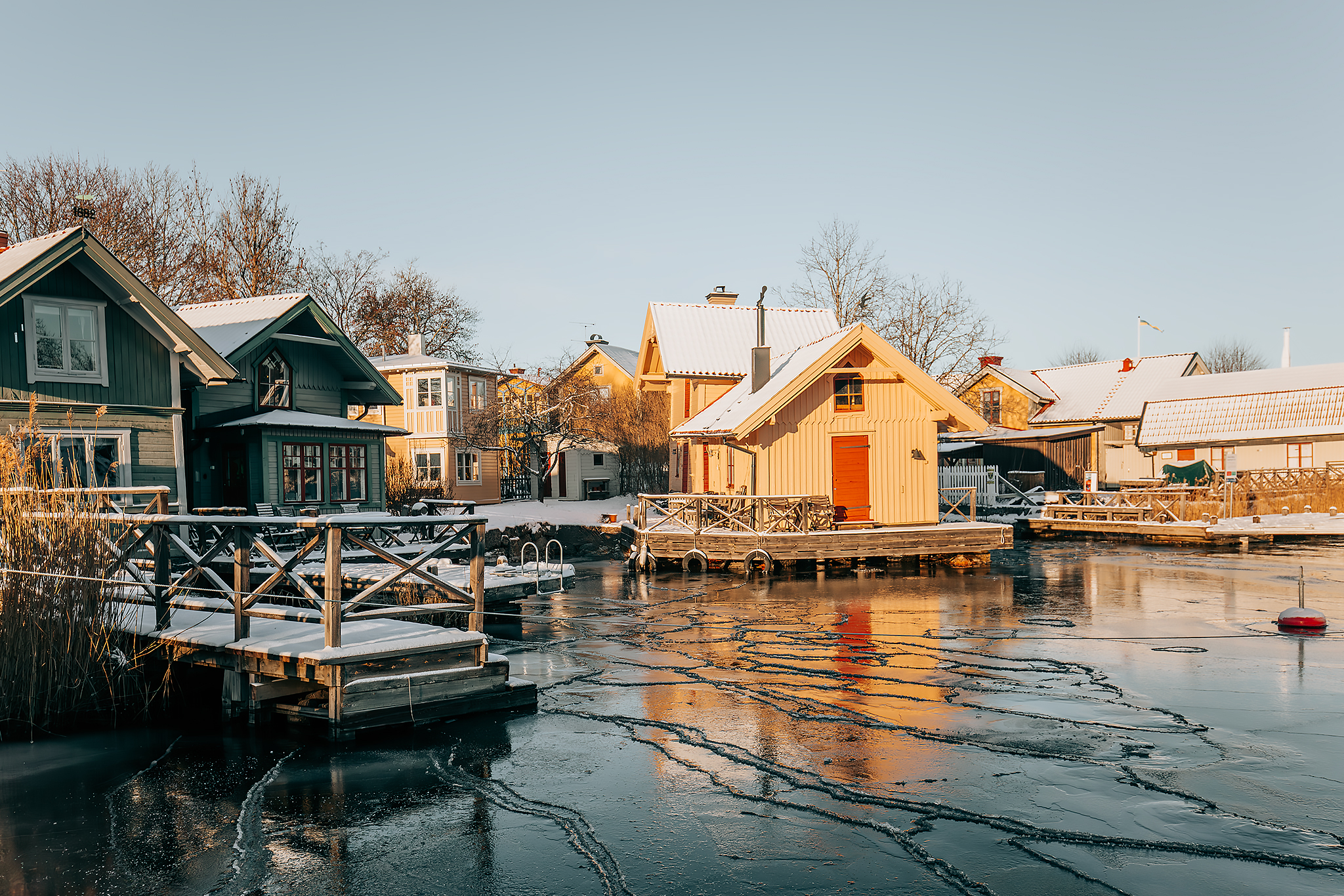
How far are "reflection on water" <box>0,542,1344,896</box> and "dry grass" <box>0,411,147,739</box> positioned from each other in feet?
2.10

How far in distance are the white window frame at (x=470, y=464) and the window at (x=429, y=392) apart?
2539mm

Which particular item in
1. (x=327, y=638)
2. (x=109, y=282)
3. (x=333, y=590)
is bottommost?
(x=327, y=638)

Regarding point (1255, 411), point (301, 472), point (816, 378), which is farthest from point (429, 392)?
point (1255, 411)

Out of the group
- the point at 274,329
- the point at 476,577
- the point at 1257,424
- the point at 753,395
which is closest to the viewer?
the point at 476,577

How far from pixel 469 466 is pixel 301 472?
63.5 feet

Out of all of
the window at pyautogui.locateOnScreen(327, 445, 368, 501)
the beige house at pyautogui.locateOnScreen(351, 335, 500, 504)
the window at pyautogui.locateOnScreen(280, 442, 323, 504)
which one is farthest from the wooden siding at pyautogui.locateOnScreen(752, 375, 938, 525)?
the beige house at pyautogui.locateOnScreen(351, 335, 500, 504)

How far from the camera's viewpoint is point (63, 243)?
59.0 feet

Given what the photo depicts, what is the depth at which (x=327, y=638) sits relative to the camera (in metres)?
9.15

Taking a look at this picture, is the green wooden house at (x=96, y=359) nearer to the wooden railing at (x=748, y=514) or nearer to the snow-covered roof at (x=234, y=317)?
the snow-covered roof at (x=234, y=317)

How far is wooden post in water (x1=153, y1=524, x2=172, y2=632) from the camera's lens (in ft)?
34.8

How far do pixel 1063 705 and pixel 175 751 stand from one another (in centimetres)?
888

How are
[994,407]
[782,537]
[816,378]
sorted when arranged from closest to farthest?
[782,537]
[816,378]
[994,407]

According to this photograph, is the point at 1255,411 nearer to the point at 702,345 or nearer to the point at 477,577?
the point at 702,345

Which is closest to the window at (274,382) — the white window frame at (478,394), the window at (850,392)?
the window at (850,392)
